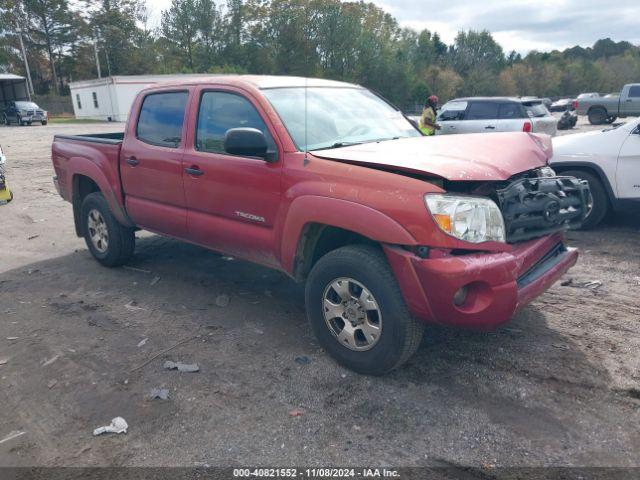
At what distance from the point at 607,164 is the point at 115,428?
604cm

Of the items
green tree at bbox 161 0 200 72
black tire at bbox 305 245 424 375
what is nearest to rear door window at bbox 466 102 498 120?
black tire at bbox 305 245 424 375

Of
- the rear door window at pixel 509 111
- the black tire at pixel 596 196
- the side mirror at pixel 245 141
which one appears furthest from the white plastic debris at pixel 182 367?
the rear door window at pixel 509 111

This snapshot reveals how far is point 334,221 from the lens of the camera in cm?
337

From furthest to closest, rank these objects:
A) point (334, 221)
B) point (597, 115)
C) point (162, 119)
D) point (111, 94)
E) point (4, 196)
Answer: point (111, 94)
point (597, 115)
point (4, 196)
point (162, 119)
point (334, 221)

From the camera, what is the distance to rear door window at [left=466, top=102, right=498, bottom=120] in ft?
45.1

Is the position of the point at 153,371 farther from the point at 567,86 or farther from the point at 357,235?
the point at 567,86

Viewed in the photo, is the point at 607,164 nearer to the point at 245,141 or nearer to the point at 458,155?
the point at 458,155

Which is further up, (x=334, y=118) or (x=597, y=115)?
(x=334, y=118)

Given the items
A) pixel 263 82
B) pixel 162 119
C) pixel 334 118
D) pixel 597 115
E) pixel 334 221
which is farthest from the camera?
pixel 597 115

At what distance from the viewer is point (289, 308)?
469 centimetres

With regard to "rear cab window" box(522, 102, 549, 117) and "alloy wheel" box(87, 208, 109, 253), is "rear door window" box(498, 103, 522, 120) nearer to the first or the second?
"rear cab window" box(522, 102, 549, 117)

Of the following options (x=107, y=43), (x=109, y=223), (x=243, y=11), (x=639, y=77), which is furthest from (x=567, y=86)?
(x=109, y=223)

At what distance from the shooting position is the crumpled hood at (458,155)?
319 centimetres

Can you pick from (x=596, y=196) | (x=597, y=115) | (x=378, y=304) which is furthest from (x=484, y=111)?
(x=597, y=115)
